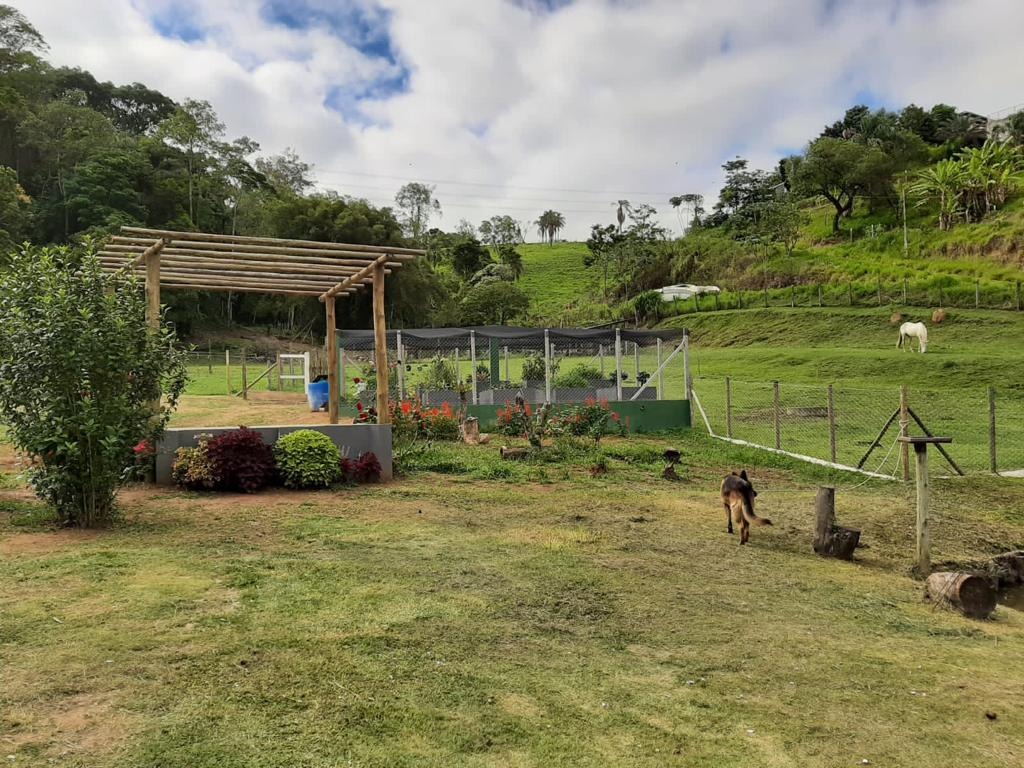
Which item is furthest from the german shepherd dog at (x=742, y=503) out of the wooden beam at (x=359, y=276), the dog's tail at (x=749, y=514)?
the wooden beam at (x=359, y=276)

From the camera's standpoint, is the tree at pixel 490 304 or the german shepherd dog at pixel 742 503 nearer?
the german shepherd dog at pixel 742 503

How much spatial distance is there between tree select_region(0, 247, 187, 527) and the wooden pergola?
648 millimetres

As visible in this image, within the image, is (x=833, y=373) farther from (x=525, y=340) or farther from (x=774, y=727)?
(x=774, y=727)

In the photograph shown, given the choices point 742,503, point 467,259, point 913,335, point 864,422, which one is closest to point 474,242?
point 467,259

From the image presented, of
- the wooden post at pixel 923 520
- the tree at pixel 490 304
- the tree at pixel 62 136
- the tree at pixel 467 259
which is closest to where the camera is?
the wooden post at pixel 923 520

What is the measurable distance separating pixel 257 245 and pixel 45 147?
5280 cm

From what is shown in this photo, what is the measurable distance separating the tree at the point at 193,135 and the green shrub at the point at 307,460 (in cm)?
4713

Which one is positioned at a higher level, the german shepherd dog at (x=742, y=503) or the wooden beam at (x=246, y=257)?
the wooden beam at (x=246, y=257)

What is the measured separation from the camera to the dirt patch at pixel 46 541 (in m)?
5.41

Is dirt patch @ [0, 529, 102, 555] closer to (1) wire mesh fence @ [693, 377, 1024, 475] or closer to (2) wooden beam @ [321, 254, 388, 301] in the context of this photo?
(2) wooden beam @ [321, 254, 388, 301]

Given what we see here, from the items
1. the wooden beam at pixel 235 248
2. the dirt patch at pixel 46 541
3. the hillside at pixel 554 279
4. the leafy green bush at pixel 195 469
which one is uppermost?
the hillside at pixel 554 279

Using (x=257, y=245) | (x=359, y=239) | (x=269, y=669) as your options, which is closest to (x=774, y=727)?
(x=269, y=669)

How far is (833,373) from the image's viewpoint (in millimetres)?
21312

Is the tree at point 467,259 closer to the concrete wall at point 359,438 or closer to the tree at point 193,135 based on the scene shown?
the tree at point 193,135
